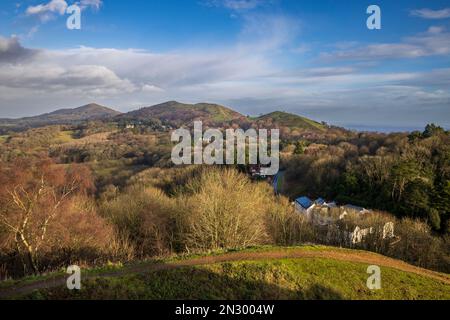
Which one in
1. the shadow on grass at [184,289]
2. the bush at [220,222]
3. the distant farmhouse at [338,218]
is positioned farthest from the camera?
the distant farmhouse at [338,218]

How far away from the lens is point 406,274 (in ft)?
63.7

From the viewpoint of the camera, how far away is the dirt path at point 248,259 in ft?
41.7

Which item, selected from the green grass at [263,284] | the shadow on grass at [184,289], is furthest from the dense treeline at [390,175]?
the shadow on grass at [184,289]

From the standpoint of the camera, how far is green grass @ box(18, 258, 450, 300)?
43.3 feet

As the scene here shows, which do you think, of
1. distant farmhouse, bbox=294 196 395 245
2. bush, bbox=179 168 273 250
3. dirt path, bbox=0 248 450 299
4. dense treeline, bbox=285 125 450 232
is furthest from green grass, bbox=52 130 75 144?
dirt path, bbox=0 248 450 299

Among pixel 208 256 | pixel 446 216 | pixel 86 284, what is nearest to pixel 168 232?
pixel 208 256

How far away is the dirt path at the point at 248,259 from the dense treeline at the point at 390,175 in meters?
30.5

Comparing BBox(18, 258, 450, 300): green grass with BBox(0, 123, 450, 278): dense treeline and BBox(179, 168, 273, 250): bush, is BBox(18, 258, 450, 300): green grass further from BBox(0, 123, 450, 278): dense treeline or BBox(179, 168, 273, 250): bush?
BBox(179, 168, 273, 250): bush

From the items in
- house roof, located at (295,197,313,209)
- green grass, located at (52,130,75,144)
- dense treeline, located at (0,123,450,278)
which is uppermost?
green grass, located at (52,130,75,144)

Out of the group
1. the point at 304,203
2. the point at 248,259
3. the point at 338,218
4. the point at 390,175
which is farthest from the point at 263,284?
the point at 390,175

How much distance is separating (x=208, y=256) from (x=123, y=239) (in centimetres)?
1092

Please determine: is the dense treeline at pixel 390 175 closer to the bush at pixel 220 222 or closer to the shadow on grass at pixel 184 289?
the bush at pixel 220 222

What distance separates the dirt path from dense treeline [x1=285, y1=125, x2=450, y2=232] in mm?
30454
